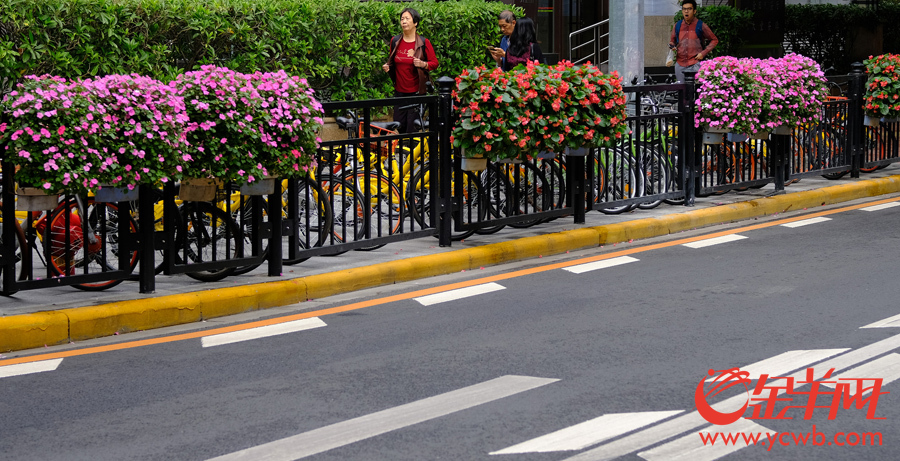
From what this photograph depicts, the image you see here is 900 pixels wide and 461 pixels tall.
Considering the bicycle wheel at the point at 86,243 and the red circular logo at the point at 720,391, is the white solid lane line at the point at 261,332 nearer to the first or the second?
the bicycle wheel at the point at 86,243

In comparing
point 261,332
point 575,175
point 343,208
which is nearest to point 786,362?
point 261,332

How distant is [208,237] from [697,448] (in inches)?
168

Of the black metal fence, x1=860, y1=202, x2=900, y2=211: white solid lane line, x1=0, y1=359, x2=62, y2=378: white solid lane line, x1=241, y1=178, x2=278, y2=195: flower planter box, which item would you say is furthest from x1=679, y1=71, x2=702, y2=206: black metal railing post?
x1=0, y1=359, x2=62, y2=378: white solid lane line

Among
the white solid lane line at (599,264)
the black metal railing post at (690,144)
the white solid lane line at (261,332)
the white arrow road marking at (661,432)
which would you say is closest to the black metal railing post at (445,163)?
the white solid lane line at (599,264)

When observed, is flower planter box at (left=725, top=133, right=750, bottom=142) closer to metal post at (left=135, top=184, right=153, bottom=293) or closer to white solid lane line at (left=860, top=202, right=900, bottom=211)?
white solid lane line at (left=860, top=202, right=900, bottom=211)

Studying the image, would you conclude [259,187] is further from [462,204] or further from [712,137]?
[712,137]

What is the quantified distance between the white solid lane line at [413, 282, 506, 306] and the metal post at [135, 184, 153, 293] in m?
1.75

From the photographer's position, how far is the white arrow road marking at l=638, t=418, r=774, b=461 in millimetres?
4691

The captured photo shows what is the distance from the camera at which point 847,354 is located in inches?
242

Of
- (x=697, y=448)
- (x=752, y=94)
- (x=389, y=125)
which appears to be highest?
(x=752, y=94)

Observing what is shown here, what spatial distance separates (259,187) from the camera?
7.88 m

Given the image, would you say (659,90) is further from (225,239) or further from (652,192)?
(225,239)

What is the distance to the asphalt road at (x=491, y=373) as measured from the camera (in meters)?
4.90

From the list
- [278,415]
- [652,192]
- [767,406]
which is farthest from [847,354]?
[652,192]
